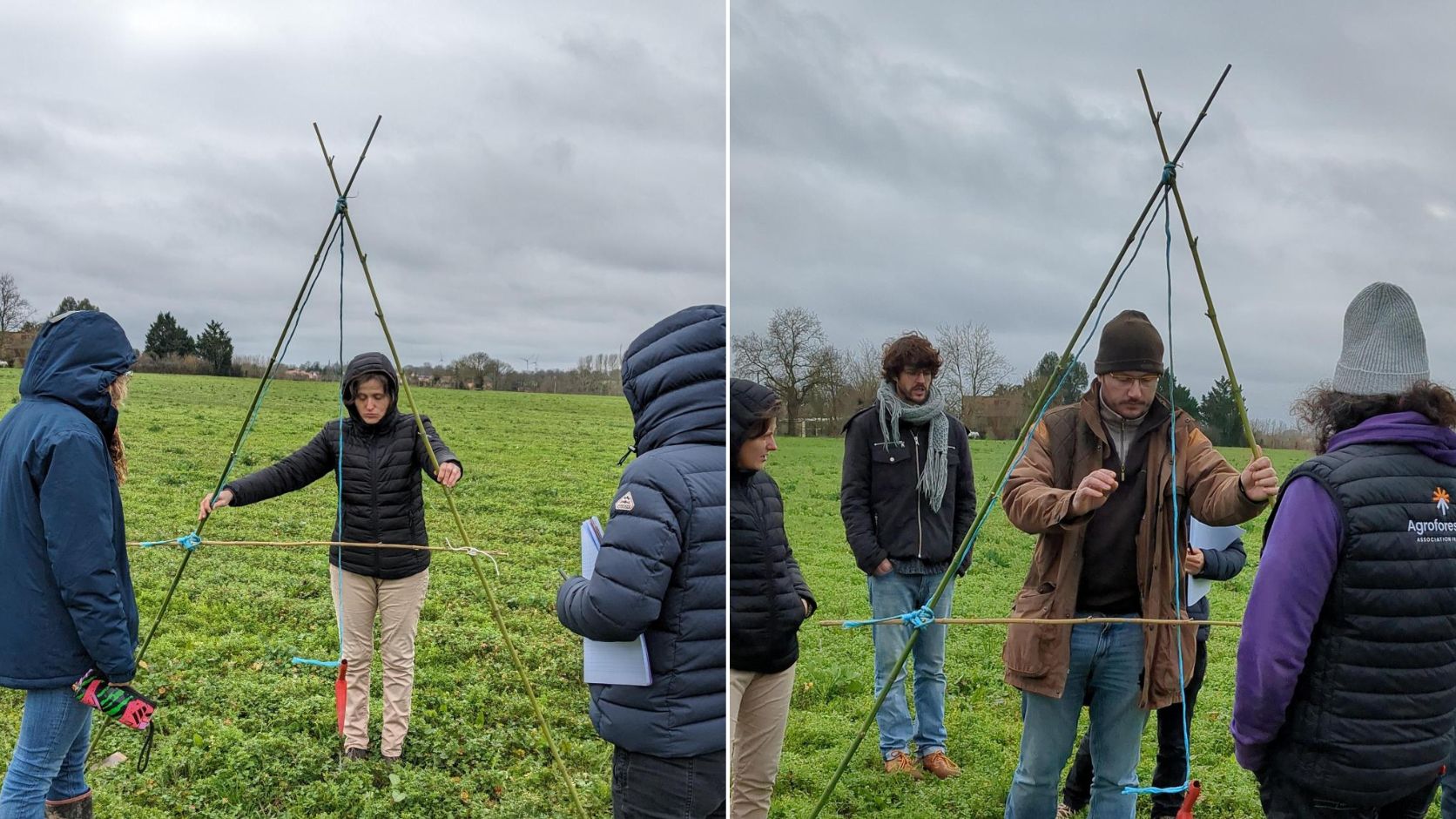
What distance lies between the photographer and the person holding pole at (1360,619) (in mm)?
1891

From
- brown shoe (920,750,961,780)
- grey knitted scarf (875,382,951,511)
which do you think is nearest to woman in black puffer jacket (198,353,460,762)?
grey knitted scarf (875,382,951,511)

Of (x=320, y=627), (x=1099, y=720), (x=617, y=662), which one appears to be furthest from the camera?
(x=320, y=627)

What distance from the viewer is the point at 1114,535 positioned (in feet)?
7.37

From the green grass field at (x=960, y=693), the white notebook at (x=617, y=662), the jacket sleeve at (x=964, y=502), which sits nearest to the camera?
the white notebook at (x=617, y=662)

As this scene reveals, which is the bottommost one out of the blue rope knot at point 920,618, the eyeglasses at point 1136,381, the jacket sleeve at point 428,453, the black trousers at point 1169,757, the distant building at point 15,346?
the black trousers at point 1169,757

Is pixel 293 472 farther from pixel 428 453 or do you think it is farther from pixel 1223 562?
pixel 1223 562

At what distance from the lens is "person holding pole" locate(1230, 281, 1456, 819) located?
6.20 ft

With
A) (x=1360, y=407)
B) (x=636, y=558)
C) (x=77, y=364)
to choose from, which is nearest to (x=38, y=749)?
(x=77, y=364)

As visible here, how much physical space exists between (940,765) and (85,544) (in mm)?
2645

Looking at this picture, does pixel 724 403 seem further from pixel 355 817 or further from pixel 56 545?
pixel 355 817

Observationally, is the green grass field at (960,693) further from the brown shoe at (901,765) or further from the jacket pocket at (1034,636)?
the jacket pocket at (1034,636)

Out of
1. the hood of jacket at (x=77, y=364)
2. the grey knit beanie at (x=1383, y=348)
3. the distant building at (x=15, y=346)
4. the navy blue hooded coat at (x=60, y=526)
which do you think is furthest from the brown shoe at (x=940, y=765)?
the distant building at (x=15, y=346)

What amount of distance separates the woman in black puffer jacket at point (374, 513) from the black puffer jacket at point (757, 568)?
1431mm

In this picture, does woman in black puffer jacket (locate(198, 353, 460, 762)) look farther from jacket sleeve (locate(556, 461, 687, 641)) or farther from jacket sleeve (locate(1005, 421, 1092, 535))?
jacket sleeve (locate(1005, 421, 1092, 535))
